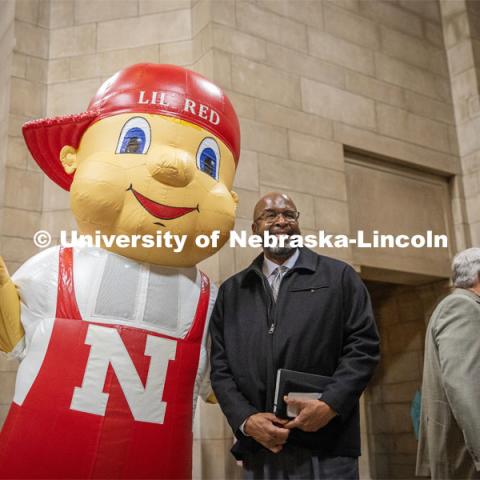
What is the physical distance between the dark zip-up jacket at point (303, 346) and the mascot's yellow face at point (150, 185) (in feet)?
1.13

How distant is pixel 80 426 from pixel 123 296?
51 centimetres

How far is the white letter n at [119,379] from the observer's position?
2.30 meters

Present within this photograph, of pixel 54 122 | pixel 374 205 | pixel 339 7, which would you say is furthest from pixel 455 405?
pixel 339 7

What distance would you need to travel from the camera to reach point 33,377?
2.34 metres

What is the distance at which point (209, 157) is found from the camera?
2.70 metres

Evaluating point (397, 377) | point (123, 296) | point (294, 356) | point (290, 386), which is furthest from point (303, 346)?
point (397, 377)

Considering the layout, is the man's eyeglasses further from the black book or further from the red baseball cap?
the black book

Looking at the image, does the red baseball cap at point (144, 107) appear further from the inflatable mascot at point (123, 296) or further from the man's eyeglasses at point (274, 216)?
the man's eyeglasses at point (274, 216)

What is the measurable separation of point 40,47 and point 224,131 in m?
2.42

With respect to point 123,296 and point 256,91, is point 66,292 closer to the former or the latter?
point 123,296

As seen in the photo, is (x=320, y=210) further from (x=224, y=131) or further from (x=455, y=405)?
(x=455, y=405)

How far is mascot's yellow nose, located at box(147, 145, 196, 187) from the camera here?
2.46 meters

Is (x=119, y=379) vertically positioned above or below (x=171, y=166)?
below

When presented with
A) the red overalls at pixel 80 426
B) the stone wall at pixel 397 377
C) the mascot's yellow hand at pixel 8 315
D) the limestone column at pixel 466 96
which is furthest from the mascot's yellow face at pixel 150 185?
the limestone column at pixel 466 96
